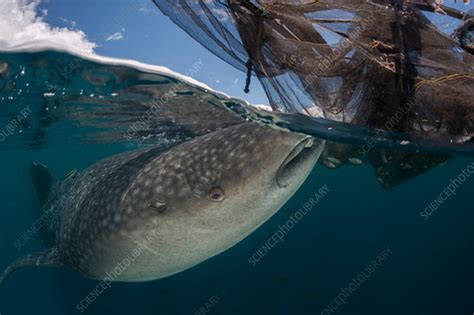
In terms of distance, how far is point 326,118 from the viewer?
291 inches

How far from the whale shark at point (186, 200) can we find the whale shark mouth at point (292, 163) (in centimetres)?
1

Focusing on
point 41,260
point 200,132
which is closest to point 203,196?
point 41,260

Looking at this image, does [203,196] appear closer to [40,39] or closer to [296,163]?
[296,163]

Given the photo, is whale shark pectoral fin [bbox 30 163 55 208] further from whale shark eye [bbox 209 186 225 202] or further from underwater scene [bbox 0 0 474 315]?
whale shark eye [bbox 209 186 225 202]

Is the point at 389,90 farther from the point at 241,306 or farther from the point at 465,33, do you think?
the point at 241,306

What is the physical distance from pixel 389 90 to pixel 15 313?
37.9 metres

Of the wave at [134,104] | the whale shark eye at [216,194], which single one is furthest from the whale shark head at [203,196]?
the wave at [134,104]

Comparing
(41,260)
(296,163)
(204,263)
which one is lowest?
(204,263)

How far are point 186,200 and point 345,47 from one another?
2765 millimetres

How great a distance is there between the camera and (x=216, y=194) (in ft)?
13.6

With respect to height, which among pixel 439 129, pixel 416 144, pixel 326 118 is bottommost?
pixel 416 144

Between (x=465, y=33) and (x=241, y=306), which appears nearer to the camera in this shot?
(x=465, y=33)

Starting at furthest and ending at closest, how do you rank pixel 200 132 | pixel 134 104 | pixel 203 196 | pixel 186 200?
pixel 200 132 → pixel 134 104 → pixel 186 200 → pixel 203 196

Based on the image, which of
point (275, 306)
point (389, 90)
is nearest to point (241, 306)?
point (275, 306)
